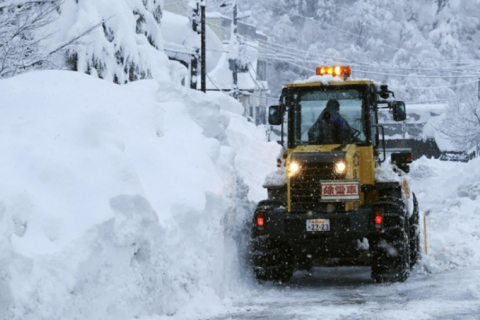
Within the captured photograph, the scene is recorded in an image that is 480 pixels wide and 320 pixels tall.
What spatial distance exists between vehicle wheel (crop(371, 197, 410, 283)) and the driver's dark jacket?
1.18 meters

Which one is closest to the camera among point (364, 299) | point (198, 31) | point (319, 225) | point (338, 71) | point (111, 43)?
point (364, 299)

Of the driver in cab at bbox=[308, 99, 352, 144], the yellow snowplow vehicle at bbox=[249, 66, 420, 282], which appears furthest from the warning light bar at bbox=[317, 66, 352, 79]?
the driver in cab at bbox=[308, 99, 352, 144]

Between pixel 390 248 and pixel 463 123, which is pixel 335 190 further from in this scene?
pixel 463 123

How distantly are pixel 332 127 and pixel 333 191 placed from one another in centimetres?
124

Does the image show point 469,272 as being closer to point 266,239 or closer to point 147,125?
point 266,239

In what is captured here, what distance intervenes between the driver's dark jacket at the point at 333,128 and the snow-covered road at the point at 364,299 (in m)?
2.15

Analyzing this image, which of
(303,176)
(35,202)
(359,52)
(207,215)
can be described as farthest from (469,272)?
(359,52)

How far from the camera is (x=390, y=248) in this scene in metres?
12.9

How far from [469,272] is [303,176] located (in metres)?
3.06

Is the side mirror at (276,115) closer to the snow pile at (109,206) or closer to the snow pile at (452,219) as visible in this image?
the snow pile at (109,206)

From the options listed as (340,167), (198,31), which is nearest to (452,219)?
(340,167)

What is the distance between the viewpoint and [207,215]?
11.9 m

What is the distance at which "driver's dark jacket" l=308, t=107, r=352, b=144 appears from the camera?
13664mm

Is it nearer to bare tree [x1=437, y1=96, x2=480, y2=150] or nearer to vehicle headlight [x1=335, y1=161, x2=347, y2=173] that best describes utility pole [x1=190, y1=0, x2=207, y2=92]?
vehicle headlight [x1=335, y1=161, x2=347, y2=173]
